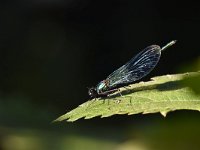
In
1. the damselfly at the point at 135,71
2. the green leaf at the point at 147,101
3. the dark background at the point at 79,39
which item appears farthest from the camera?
the dark background at the point at 79,39

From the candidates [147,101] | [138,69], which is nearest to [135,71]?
[138,69]

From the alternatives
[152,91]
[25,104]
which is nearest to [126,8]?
[25,104]

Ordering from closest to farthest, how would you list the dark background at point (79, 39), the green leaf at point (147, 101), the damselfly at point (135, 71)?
the green leaf at point (147, 101) → the damselfly at point (135, 71) → the dark background at point (79, 39)

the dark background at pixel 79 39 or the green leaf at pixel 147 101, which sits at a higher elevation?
the dark background at pixel 79 39

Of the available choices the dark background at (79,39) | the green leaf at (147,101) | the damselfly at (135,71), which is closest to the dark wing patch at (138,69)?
the damselfly at (135,71)

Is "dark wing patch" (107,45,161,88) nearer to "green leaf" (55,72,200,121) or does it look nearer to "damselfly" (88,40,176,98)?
"damselfly" (88,40,176,98)

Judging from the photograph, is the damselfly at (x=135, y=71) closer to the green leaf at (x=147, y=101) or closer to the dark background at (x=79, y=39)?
the green leaf at (x=147, y=101)

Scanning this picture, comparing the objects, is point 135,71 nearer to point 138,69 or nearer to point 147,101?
point 138,69

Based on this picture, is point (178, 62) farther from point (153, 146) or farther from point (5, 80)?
point (153, 146)
